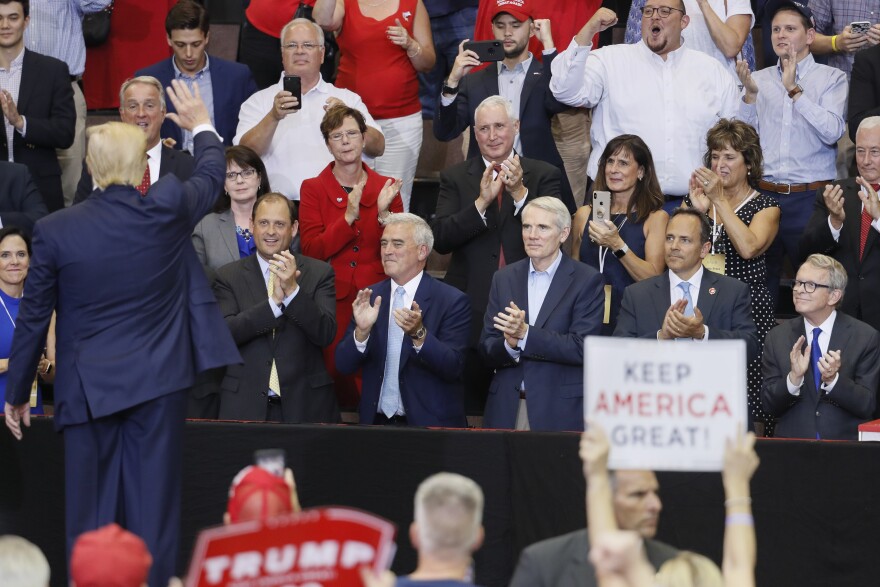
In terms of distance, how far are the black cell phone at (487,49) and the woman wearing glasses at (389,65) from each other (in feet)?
1.92

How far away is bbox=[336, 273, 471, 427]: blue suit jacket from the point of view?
7688 mm

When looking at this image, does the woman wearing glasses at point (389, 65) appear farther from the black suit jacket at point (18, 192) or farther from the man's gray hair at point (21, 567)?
the man's gray hair at point (21, 567)

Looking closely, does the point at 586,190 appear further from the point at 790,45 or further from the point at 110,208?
the point at 110,208

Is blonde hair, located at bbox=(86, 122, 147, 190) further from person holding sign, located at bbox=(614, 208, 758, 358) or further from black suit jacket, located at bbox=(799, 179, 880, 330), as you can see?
black suit jacket, located at bbox=(799, 179, 880, 330)

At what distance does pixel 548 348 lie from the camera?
7465mm

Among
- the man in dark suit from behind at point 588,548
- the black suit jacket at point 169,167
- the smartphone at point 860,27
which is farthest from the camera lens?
the smartphone at point 860,27

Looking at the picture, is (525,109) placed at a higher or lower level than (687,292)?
higher

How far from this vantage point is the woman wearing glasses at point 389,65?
9539 millimetres

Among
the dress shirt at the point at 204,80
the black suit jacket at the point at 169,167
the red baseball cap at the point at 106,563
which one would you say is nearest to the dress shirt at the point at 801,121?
the dress shirt at the point at 204,80

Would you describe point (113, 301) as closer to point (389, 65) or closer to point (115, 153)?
point (115, 153)

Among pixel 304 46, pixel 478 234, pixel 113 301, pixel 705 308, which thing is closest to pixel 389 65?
pixel 304 46

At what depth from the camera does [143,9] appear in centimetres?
1081

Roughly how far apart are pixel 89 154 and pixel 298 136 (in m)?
3.47

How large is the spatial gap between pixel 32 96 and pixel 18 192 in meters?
0.92
